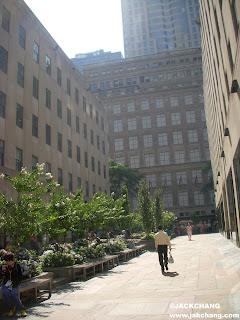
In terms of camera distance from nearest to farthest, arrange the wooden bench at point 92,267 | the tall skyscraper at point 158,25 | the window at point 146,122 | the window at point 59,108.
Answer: the wooden bench at point 92,267 < the window at point 59,108 < the window at point 146,122 < the tall skyscraper at point 158,25

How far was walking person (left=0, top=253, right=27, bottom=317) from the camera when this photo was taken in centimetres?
717

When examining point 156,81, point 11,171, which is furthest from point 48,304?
point 156,81

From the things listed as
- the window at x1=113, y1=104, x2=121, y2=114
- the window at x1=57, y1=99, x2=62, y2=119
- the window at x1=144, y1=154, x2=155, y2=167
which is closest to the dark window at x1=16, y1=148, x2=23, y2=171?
the window at x1=57, y1=99, x2=62, y2=119

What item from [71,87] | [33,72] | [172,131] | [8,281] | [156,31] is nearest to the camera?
[8,281]

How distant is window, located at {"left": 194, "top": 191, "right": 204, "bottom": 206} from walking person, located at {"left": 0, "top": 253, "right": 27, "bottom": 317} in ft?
236

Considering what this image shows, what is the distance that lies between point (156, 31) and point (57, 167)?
131m

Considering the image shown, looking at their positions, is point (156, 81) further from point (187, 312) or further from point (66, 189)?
point (187, 312)

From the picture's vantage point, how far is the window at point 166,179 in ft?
259

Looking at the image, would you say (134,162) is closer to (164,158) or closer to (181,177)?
(164,158)

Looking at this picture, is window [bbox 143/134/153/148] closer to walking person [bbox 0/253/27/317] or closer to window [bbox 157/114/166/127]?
window [bbox 157/114/166/127]

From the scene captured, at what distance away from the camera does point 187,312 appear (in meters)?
6.39

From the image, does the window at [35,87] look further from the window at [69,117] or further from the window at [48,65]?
the window at [69,117]

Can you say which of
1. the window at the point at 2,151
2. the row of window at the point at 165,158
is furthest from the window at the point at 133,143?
the window at the point at 2,151

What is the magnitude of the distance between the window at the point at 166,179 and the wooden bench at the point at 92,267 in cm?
6331
